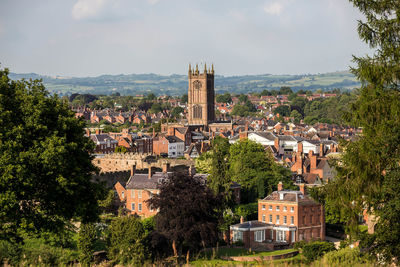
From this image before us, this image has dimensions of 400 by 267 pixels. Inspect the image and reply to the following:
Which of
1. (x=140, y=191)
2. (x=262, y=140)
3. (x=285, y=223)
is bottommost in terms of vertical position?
(x=285, y=223)

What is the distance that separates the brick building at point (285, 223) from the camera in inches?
1620

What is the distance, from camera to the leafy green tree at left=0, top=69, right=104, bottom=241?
19422 mm

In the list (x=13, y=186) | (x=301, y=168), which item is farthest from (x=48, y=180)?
(x=301, y=168)

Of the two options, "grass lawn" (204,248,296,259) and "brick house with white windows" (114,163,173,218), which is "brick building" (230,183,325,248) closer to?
"grass lawn" (204,248,296,259)

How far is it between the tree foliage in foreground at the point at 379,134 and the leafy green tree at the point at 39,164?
886cm

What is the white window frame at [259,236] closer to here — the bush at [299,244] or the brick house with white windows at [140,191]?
the bush at [299,244]

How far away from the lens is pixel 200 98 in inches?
5017

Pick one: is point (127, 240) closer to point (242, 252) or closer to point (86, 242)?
point (86, 242)

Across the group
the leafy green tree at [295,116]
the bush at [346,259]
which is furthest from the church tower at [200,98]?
the bush at [346,259]

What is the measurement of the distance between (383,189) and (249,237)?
24.3 metres

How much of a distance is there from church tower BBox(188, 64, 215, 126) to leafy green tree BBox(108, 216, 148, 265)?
311ft

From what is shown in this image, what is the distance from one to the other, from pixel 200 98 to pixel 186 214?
94.6 meters

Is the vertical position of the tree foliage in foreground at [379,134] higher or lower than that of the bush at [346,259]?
higher

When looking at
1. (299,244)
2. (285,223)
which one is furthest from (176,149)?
(299,244)
